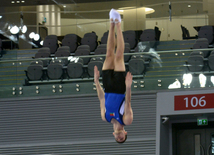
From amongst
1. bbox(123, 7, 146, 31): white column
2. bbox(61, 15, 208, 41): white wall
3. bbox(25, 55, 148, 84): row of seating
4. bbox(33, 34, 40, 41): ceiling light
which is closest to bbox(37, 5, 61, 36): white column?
bbox(61, 15, 208, 41): white wall

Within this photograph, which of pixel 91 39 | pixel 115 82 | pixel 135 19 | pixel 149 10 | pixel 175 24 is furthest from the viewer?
pixel 149 10

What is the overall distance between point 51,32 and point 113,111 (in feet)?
30.5

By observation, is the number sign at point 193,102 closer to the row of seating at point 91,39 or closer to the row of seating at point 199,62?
the row of seating at point 199,62

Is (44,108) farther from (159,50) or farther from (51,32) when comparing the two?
(51,32)

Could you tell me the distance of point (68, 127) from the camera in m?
9.28

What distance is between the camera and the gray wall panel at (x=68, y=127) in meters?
9.03

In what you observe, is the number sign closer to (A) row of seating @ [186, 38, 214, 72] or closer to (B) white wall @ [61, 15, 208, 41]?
(A) row of seating @ [186, 38, 214, 72]

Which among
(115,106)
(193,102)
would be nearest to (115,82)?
(115,106)

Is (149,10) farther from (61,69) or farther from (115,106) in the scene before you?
(115,106)

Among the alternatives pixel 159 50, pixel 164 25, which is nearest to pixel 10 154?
pixel 159 50

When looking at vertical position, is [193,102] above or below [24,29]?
below

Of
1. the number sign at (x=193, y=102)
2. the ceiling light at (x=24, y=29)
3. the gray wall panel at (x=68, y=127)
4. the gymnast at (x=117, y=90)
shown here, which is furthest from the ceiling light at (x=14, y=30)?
the gymnast at (x=117, y=90)

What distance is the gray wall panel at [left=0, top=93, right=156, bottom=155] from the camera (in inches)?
356

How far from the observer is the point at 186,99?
8.52m
